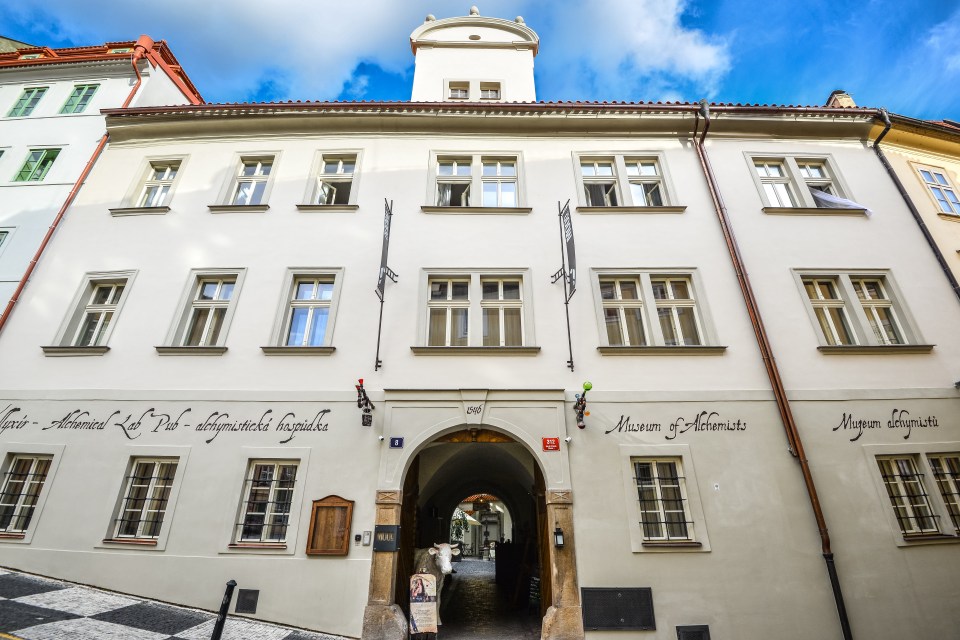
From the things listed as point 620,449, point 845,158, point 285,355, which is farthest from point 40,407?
point 845,158

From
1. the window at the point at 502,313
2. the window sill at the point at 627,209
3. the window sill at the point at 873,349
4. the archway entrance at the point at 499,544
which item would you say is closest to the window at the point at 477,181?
the window sill at the point at 627,209

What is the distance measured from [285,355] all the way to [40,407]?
4.45 metres

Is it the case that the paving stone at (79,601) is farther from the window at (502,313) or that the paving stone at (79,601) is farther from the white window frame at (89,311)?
the window at (502,313)

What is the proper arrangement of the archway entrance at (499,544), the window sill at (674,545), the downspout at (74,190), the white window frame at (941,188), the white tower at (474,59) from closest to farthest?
the window sill at (674,545) → the archway entrance at (499,544) → the downspout at (74,190) → the white window frame at (941,188) → the white tower at (474,59)

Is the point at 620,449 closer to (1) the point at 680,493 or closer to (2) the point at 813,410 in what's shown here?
(1) the point at 680,493

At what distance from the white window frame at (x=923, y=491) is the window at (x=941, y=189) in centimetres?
642

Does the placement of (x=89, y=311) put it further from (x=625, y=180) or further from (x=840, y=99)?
(x=840, y=99)

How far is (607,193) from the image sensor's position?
35.0 ft

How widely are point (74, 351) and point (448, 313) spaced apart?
709cm

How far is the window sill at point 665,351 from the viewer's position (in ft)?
27.3

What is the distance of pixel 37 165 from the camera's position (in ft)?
37.8

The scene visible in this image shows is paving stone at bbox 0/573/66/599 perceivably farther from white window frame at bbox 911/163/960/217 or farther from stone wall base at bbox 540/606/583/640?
white window frame at bbox 911/163/960/217

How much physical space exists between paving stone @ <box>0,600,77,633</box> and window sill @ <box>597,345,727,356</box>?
8624mm

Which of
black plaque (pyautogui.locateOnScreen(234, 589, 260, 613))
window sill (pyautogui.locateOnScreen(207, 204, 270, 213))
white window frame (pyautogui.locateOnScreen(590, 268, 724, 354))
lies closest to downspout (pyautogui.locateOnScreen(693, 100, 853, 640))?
white window frame (pyautogui.locateOnScreen(590, 268, 724, 354))
